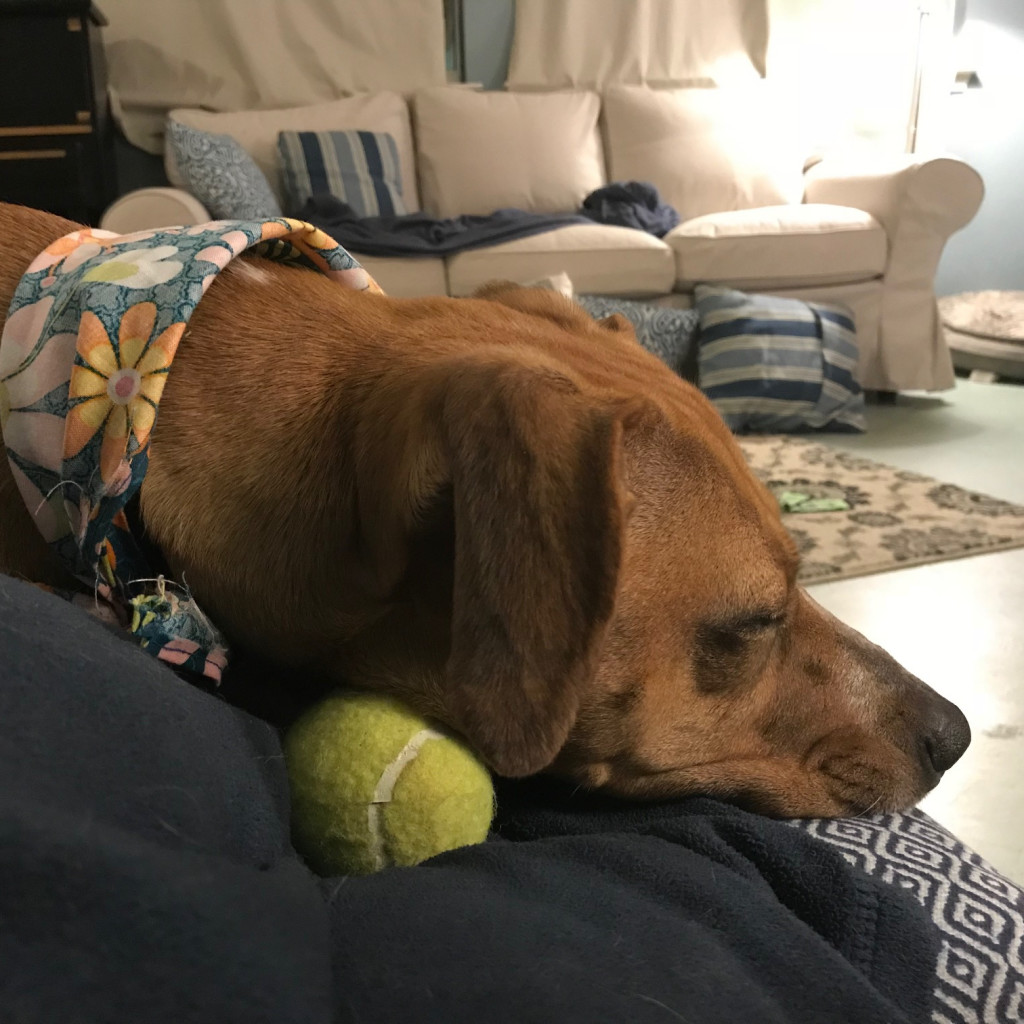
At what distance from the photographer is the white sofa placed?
3.93 meters

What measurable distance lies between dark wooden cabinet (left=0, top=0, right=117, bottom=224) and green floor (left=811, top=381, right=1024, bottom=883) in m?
3.41

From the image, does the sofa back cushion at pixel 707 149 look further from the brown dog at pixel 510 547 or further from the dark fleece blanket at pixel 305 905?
the dark fleece blanket at pixel 305 905

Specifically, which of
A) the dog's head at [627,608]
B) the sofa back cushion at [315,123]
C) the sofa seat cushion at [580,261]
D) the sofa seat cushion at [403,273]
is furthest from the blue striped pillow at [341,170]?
the dog's head at [627,608]

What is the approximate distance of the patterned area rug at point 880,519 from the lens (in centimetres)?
236

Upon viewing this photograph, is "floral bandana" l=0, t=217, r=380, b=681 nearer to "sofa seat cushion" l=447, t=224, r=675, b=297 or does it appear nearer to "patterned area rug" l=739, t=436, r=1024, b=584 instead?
"patterned area rug" l=739, t=436, r=1024, b=584

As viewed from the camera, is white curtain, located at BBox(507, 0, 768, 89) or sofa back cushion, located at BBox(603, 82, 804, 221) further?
white curtain, located at BBox(507, 0, 768, 89)

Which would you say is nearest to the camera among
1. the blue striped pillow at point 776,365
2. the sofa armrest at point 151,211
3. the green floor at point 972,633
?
the green floor at point 972,633

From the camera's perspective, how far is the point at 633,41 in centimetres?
521

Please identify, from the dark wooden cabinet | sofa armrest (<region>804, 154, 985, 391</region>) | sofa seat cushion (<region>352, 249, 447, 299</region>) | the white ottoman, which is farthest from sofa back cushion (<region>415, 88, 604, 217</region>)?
the white ottoman

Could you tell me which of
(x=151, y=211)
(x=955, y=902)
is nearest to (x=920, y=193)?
(x=151, y=211)

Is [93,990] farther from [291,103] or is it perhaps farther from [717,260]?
[291,103]

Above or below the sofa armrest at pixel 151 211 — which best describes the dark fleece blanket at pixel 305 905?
below

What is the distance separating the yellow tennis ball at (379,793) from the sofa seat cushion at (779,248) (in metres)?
3.55

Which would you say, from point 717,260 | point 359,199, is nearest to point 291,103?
point 359,199
